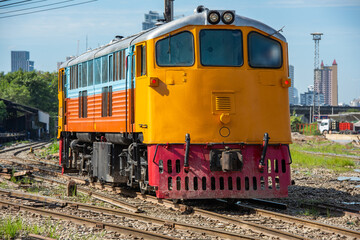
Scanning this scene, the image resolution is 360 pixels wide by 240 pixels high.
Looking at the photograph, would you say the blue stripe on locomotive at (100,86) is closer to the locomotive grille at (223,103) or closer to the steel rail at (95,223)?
the locomotive grille at (223,103)

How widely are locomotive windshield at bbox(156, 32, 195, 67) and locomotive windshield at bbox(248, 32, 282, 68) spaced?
46.4 inches

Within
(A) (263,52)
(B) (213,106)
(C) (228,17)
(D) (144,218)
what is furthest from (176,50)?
(D) (144,218)

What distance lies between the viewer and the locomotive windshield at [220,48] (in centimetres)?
1037

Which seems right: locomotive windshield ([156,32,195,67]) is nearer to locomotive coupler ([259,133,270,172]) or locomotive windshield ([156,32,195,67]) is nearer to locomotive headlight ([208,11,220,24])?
locomotive headlight ([208,11,220,24])

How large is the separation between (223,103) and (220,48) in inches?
41.8

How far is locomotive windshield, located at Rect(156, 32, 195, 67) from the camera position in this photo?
10344 mm

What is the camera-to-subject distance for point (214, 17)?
10.4 m

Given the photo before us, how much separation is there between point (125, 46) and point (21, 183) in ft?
19.1

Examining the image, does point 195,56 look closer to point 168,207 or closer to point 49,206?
point 168,207

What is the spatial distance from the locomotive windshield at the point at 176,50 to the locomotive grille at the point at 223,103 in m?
0.86

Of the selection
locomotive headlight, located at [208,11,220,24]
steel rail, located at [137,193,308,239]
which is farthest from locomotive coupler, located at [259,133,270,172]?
locomotive headlight, located at [208,11,220,24]

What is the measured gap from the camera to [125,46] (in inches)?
467

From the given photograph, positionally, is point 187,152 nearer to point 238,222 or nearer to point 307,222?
point 238,222

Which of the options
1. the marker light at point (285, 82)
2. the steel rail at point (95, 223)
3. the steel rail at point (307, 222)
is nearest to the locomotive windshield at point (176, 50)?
the marker light at point (285, 82)
